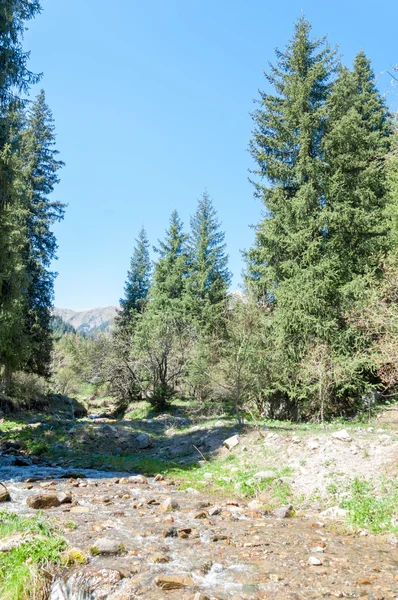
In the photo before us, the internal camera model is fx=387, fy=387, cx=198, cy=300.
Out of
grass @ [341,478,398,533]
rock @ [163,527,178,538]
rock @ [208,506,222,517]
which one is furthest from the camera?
rock @ [208,506,222,517]

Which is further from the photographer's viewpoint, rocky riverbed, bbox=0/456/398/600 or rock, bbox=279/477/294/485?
rock, bbox=279/477/294/485

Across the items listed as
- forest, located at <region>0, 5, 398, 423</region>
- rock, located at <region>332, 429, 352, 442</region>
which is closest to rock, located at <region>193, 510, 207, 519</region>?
rock, located at <region>332, 429, 352, 442</region>

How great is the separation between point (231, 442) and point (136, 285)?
94.1 ft

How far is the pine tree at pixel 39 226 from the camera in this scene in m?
22.0

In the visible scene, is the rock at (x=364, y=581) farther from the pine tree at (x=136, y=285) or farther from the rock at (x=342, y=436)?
the pine tree at (x=136, y=285)

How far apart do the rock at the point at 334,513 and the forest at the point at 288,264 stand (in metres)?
5.35

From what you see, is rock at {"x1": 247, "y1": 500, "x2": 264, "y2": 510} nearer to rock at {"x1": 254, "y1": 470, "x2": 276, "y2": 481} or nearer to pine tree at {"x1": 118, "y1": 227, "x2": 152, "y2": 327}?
rock at {"x1": 254, "y1": 470, "x2": 276, "y2": 481}

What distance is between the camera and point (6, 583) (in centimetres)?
406

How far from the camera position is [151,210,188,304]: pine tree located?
32.6 m

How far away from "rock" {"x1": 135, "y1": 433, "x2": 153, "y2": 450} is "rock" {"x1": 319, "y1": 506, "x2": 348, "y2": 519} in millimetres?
8289

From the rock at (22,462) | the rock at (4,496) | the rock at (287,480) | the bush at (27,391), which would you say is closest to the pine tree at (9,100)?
the rock at (22,462)

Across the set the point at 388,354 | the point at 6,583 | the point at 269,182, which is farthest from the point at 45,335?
the point at 6,583

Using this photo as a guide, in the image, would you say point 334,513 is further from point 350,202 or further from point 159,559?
point 350,202

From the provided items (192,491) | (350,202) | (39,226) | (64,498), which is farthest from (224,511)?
(39,226)
